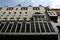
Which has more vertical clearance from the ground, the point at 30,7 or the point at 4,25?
the point at 30,7

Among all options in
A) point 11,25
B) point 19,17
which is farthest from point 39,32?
point 19,17

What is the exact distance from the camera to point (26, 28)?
72.7 ft

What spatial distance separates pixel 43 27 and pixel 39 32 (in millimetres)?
1830

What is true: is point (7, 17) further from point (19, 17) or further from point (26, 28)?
Result: point (26, 28)

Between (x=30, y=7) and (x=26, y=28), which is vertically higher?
(x=30, y=7)

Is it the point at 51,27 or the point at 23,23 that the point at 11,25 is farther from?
the point at 51,27
